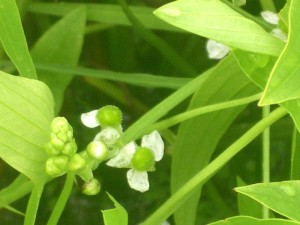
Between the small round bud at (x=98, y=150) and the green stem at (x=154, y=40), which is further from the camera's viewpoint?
the green stem at (x=154, y=40)

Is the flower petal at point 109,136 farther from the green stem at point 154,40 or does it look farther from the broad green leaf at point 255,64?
the green stem at point 154,40

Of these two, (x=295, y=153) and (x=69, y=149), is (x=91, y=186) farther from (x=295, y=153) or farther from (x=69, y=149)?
(x=295, y=153)

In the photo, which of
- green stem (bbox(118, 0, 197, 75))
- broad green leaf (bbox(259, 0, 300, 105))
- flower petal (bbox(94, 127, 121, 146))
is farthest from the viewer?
green stem (bbox(118, 0, 197, 75))

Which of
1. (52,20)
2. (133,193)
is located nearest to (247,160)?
(133,193)

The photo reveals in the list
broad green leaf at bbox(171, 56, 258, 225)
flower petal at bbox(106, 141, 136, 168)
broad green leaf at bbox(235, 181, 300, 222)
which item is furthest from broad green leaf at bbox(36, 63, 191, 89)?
broad green leaf at bbox(235, 181, 300, 222)

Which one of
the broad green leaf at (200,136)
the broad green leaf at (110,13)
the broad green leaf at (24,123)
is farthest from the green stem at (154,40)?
the broad green leaf at (24,123)

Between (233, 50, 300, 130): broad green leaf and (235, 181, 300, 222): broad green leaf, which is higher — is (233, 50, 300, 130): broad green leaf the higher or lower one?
the higher one

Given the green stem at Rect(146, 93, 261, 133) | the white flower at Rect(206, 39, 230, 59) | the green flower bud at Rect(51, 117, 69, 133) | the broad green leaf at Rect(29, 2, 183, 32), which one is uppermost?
the broad green leaf at Rect(29, 2, 183, 32)

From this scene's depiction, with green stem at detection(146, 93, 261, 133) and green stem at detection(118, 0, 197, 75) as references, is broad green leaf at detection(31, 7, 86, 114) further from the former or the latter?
green stem at detection(146, 93, 261, 133)
